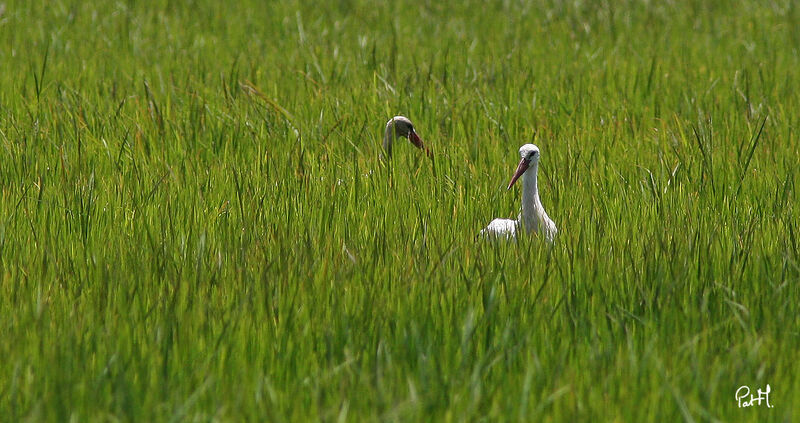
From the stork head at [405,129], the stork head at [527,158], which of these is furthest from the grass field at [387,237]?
the stork head at [527,158]

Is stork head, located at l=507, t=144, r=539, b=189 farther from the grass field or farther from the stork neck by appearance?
Result: the grass field

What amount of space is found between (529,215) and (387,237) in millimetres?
645

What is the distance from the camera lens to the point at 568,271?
3584 mm

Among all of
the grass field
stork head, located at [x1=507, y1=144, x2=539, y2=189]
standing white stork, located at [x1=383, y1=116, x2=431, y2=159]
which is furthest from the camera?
standing white stork, located at [x1=383, y1=116, x2=431, y2=159]

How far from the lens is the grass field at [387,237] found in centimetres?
269

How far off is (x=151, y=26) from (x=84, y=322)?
5.88 m

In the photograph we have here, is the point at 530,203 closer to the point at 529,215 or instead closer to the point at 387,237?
the point at 529,215

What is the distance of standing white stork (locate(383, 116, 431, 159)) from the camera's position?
17.5 ft

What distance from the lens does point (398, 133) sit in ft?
18.3

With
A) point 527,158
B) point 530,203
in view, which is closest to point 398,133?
point 527,158

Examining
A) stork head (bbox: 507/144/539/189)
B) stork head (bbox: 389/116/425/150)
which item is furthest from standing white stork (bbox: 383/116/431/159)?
stork head (bbox: 507/144/539/189)

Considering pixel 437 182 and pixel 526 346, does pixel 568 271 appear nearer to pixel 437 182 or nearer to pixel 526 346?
pixel 526 346

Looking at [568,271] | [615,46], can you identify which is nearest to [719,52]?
[615,46]

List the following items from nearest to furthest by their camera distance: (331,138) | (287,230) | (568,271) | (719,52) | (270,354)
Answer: (270,354) → (568,271) → (287,230) → (331,138) → (719,52)
